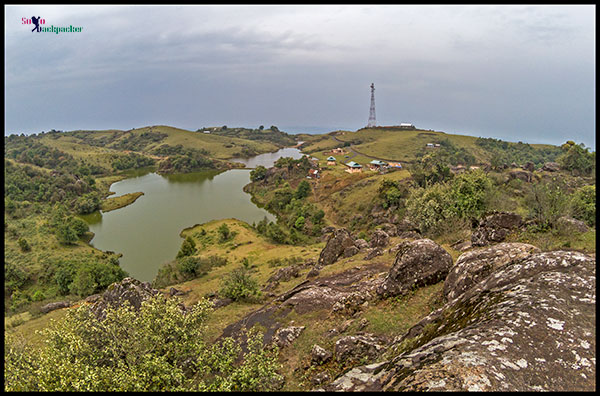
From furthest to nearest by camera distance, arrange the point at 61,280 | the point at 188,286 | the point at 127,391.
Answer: the point at 61,280, the point at 188,286, the point at 127,391

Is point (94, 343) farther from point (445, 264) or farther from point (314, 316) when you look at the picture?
point (445, 264)

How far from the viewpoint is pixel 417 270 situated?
1822 centimetres

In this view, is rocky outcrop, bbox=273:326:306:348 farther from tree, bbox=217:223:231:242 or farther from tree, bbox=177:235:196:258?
tree, bbox=217:223:231:242

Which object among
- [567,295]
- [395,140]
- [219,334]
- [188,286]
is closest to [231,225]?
[188,286]

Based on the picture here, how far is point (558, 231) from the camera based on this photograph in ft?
67.7

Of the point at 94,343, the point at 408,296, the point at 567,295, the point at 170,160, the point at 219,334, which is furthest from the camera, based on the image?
the point at 170,160

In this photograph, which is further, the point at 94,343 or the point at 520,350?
the point at 94,343

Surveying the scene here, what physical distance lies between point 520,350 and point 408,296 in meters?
11.0

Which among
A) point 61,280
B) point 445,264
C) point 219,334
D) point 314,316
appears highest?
point 445,264

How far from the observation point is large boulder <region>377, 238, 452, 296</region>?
1802cm

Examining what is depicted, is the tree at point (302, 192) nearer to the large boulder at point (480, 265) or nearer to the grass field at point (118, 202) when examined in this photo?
the grass field at point (118, 202)

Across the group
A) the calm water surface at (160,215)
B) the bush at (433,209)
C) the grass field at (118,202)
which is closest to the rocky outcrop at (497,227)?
the bush at (433,209)

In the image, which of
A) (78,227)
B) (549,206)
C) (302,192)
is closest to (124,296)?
(549,206)

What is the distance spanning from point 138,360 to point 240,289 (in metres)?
17.1
